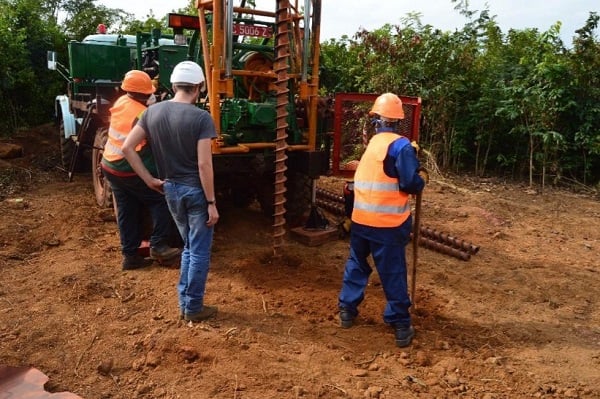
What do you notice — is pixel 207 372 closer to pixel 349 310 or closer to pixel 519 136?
pixel 349 310

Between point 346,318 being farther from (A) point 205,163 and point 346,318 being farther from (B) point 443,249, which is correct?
(B) point 443,249

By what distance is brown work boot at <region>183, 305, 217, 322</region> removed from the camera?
12.9ft

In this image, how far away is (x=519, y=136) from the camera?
9.20m

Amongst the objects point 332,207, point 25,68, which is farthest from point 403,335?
point 25,68

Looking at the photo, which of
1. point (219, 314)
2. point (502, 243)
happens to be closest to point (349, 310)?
point (219, 314)

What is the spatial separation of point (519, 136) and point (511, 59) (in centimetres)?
140

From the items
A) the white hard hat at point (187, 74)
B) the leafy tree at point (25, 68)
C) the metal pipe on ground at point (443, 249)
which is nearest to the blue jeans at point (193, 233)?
the white hard hat at point (187, 74)

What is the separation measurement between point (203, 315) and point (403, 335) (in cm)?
143

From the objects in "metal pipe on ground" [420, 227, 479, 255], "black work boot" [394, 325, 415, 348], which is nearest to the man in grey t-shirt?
"black work boot" [394, 325, 415, 348]

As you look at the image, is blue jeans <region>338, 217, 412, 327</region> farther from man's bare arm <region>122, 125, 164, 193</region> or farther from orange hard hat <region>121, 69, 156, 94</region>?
orange hard hat <region>121, 69, 156, 94</region>

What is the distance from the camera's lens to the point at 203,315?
157 inches

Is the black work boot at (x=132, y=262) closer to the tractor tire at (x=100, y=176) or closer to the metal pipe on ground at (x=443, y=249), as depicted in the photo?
the tractor tire at (x=100, y=176)

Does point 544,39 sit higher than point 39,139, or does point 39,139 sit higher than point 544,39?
point 544,39

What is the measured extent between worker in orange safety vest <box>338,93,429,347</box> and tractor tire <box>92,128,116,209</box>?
3762 millimetres
